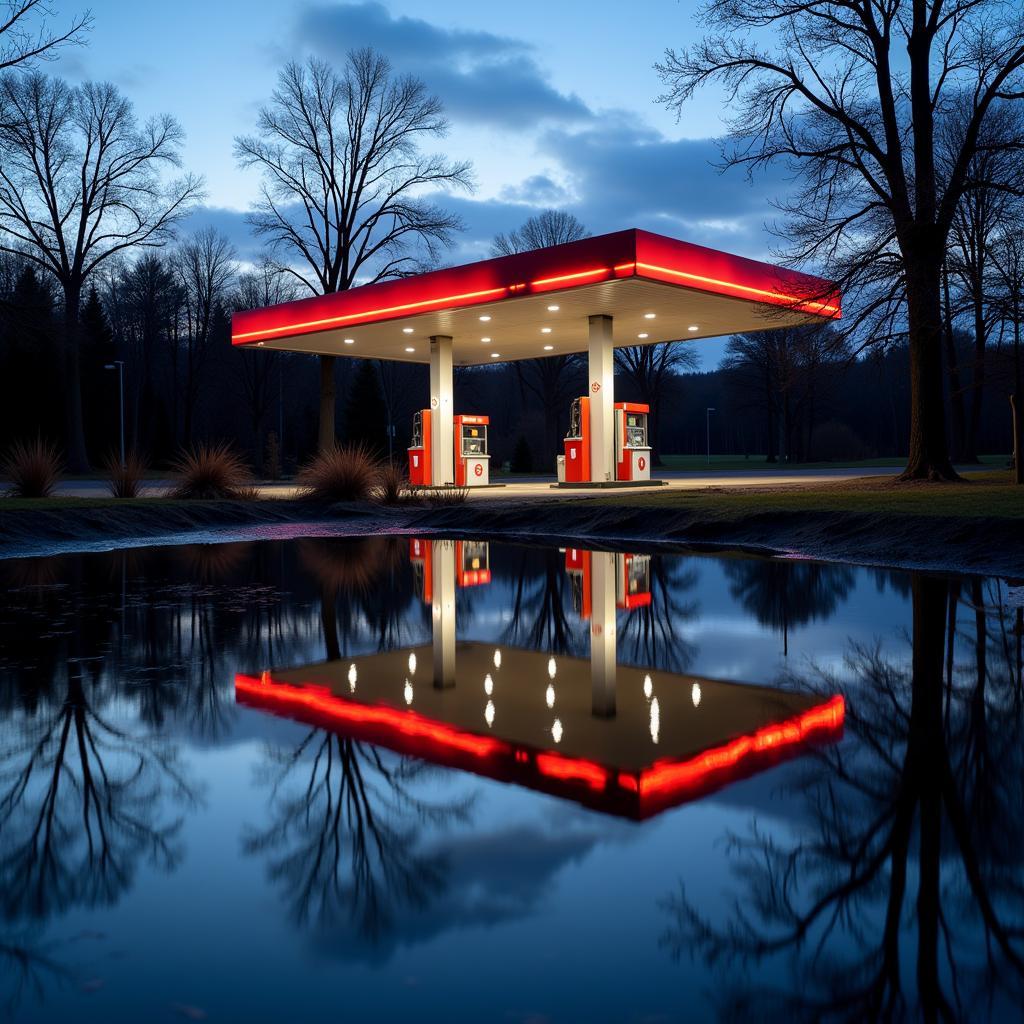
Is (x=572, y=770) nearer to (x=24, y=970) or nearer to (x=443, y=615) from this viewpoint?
(x=24, y=970)

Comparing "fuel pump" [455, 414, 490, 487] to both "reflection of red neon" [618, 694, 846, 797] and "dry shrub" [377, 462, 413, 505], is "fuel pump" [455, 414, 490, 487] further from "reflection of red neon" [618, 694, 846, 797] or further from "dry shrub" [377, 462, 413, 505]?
"reflection of red neon" [618, 694, 846, 797]

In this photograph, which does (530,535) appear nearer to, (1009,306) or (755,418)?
(1009,306)

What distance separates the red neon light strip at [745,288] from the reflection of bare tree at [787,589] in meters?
10.5

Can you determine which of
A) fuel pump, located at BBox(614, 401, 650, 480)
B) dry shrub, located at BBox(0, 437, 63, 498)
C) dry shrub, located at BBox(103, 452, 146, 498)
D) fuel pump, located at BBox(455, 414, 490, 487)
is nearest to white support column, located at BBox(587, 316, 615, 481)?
fuel pump, located at BBox(614, 401, 650, 480)

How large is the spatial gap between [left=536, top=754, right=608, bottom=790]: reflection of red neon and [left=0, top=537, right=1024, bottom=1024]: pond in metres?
0.02

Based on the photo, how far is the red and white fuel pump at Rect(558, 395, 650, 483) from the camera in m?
27.5

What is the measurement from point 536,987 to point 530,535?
14.4 metres

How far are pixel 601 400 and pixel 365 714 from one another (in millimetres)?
21931

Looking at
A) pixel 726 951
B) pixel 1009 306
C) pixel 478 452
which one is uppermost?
pixel 1009 306

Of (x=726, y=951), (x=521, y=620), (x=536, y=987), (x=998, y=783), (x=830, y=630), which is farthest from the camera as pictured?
(x=521, y=620)

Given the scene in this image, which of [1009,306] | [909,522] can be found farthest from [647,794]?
[1009,306]

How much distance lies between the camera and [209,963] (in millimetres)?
2512

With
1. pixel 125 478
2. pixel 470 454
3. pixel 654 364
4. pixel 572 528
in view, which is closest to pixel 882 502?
pixel 572 528

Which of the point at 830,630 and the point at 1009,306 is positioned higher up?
the point at 1009,306
